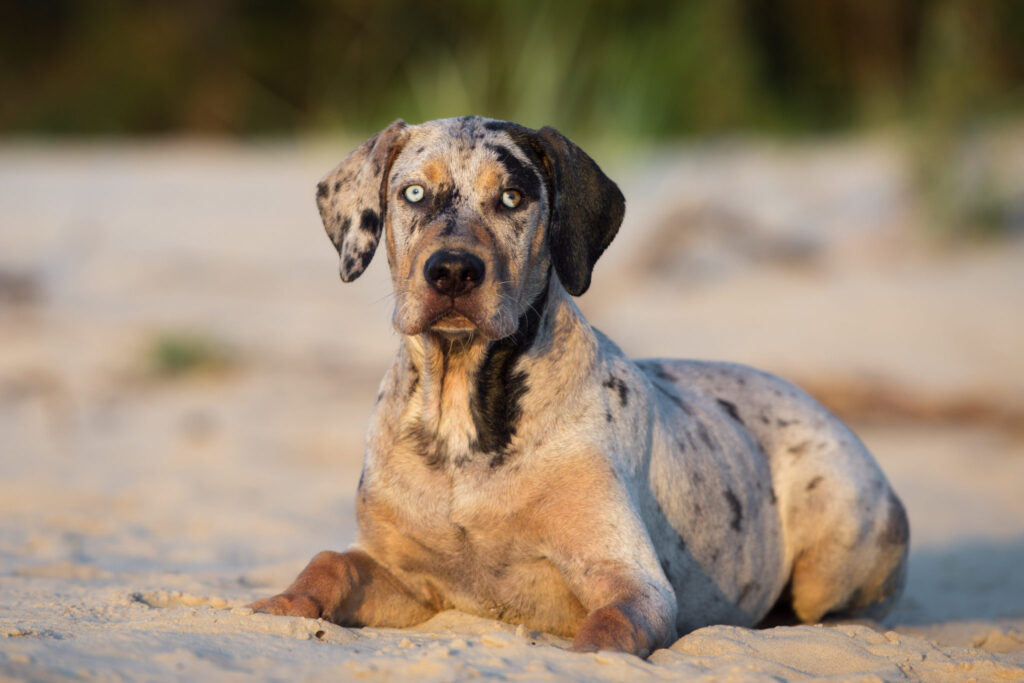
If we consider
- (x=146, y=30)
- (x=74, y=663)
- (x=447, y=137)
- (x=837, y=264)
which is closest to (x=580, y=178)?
(x=447, y=137)

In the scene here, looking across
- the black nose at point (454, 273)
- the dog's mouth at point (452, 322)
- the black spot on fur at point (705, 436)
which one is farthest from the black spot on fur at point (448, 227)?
the black spot on fur at point (705, 436)

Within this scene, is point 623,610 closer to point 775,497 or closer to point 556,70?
point 775,497

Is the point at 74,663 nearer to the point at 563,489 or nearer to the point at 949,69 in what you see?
the point at 563,489

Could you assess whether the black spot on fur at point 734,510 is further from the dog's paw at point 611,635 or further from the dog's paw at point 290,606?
the dog's paw at point 290,606

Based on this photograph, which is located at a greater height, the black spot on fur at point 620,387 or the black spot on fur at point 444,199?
the black spot on fur at point 444,199

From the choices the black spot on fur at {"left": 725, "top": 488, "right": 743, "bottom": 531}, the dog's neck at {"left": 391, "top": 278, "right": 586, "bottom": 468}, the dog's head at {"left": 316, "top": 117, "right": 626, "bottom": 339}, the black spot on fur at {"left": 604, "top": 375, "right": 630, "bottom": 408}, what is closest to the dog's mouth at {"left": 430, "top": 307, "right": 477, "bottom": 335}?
the dog's head at {"left": 316, "top": 117, "right": 626, "bottom": 339}

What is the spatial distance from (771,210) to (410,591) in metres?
10.1

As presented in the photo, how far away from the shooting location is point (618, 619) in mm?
4219

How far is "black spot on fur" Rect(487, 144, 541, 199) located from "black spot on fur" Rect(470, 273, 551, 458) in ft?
1.39

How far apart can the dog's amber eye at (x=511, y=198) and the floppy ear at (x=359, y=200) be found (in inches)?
20.8

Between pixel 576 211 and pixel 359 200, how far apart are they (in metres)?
0.86

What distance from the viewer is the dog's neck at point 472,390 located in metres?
4.80

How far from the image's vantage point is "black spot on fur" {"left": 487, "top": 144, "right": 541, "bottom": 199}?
4.85 meters

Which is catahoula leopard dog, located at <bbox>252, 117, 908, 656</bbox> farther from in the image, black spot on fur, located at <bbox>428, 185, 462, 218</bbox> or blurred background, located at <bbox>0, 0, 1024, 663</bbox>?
blurred background, located at <bbox>0, 0, 1024, 663</bbox>
